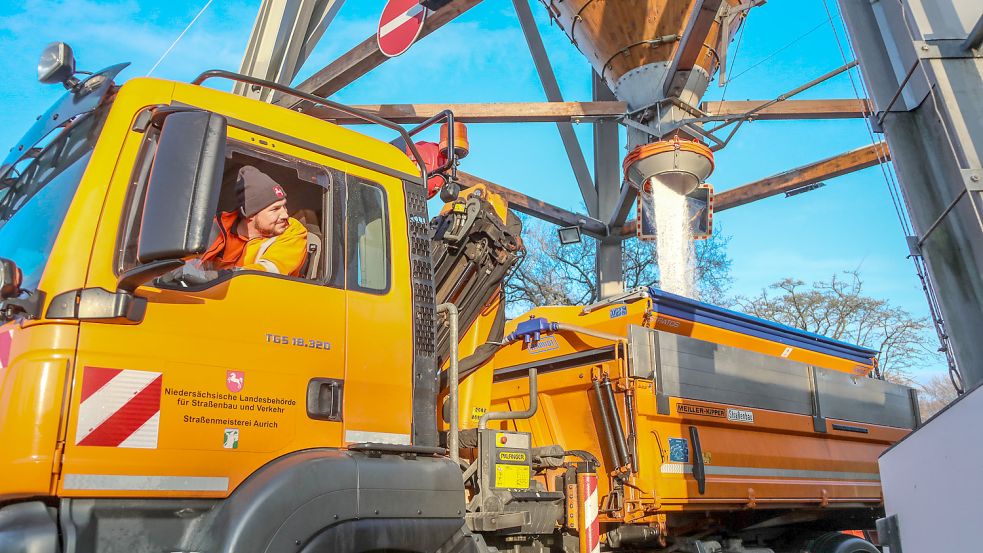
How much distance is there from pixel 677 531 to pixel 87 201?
4373 mm

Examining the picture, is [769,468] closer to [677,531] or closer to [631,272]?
[677,531]

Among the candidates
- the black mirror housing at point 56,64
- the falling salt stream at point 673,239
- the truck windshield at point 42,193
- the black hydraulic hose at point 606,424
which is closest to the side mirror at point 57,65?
the black mirror housing at point 56,64

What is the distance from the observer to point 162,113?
9.34ft

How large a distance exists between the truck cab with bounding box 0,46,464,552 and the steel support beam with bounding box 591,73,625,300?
10.1 meters

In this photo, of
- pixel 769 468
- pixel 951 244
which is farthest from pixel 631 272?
pixel 951 244

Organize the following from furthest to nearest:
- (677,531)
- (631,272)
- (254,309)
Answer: (631,272), (677,531), (254,309)

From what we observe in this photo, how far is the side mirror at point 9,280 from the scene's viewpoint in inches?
97.3

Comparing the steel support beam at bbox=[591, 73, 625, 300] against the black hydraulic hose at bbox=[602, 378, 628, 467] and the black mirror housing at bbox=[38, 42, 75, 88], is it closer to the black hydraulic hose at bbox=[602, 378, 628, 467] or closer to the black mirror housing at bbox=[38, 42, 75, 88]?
the black hydraulic hose at bbox=[602, 378, 628, 467]

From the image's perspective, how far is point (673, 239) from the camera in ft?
33.1

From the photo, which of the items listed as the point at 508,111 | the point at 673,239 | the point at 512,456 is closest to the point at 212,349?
the point at 512,456

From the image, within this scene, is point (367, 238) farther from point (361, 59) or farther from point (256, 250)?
point (361, 59)

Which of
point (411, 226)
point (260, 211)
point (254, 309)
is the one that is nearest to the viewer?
point (254, 309)

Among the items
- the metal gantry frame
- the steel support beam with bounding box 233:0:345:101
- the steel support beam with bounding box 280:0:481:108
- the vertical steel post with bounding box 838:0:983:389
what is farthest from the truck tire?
the steel support beam with bounding box 233:0:345:101

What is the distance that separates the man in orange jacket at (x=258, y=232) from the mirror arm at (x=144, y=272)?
60 centimetres
